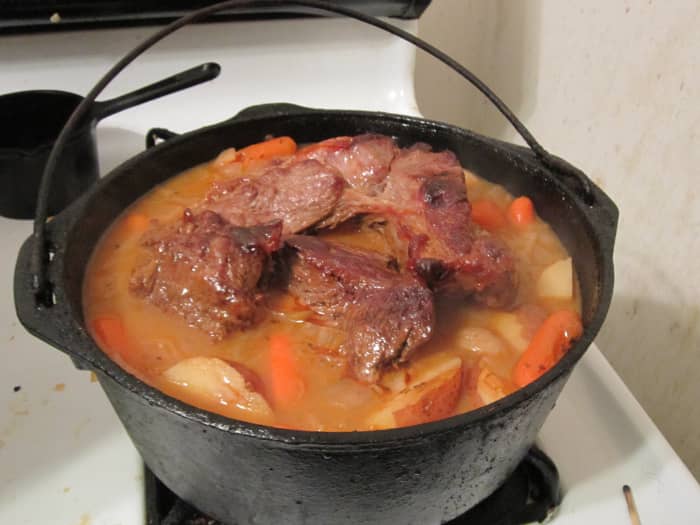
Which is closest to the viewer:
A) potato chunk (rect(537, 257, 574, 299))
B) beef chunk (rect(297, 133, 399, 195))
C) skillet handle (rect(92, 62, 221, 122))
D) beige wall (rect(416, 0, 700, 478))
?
potato chunk (rect(537, 257, 574, 299))

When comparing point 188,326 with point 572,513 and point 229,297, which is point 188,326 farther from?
point 572,513

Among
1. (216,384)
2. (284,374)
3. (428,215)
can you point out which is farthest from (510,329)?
(216,384)

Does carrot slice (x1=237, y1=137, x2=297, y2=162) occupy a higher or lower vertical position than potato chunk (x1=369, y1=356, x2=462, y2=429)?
higher

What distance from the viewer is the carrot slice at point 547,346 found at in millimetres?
1002

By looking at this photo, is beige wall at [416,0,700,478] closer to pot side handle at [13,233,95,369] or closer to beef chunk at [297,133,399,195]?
beef chunk at [297,133,399,195]

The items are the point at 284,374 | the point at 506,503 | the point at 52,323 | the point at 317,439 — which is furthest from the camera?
the point at 506,503

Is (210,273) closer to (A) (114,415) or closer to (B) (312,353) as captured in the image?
(B) (312,353)

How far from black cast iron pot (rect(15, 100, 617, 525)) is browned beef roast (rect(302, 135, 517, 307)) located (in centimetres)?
17

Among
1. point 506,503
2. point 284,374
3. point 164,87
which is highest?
point 164,87

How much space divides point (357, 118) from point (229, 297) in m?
0.57

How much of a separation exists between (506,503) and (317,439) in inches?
21.6

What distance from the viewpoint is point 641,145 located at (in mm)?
1688

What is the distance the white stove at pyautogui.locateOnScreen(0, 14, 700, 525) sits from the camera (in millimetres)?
1095

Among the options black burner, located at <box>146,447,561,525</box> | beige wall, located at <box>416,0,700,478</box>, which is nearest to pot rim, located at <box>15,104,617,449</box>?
black burner, located at <box>146,447,561,525</box>
